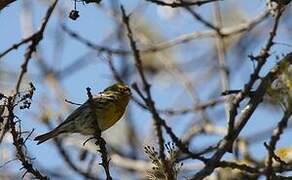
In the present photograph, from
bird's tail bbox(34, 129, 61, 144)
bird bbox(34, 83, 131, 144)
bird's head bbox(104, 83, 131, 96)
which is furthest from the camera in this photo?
bird's head bbox(104, 83, 131, 96)

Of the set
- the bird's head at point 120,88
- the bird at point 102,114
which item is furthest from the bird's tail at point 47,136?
the bird's head at point 120,88

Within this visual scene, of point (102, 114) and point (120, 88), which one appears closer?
point (102, 114)

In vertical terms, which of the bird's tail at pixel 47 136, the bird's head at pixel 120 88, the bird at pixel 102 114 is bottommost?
the bird's tail at pixel 47 136

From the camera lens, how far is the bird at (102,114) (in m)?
4.04

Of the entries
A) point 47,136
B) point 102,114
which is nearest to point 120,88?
point 102,114

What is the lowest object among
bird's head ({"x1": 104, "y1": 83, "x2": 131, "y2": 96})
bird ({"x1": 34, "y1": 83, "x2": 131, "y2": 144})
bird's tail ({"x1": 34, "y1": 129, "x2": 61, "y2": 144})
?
bird's tail ({"x1": 34, "y1": 129, "x2": 61, "y2": 144})

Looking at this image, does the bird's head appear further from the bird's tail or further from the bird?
the bird's tail

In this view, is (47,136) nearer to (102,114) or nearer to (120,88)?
(102,114)

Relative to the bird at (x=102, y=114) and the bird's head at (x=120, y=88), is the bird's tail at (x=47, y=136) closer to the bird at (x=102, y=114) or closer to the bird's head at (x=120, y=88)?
the bird at (x=102, y=114)

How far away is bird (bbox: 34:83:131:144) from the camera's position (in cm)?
404

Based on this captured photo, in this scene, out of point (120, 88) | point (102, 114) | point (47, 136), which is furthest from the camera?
point (120, 88)

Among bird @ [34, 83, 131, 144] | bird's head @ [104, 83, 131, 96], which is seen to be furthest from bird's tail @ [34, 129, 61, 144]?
bird's head @ [104, 83, 131, 96]

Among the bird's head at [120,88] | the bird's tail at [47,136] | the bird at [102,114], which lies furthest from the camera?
the bird's head at [120,88]

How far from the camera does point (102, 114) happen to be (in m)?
4.30
